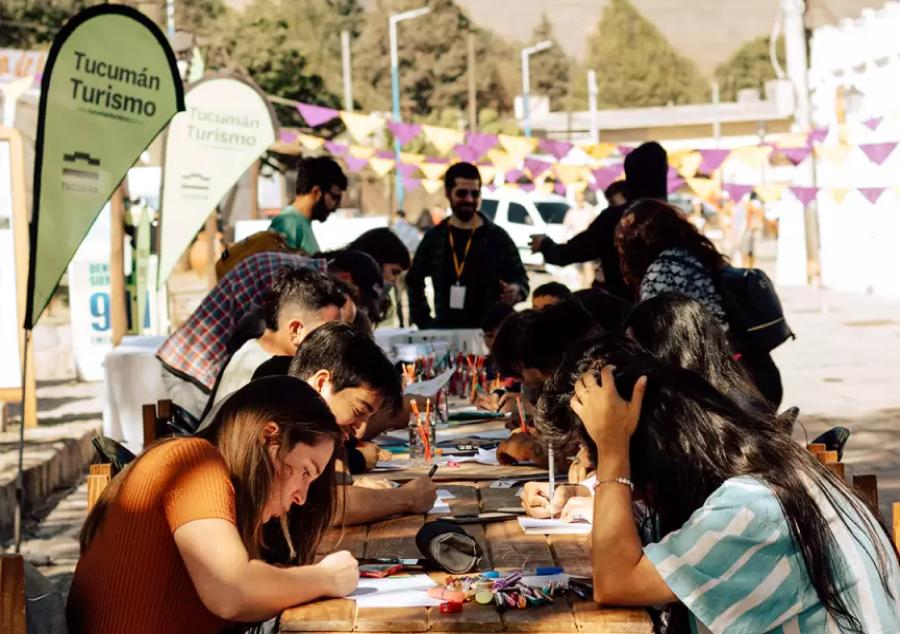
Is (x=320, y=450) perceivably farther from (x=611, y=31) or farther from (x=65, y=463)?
(x=611, y=31)

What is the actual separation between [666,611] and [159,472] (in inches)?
44.6

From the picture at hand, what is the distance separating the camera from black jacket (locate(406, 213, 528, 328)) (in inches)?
406

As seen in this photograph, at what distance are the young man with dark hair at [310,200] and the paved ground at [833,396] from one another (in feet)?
6.86

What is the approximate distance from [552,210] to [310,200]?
26.7 meters

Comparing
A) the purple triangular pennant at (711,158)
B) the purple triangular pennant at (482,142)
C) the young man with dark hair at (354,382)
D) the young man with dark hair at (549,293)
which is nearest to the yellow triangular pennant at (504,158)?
the purple triangular pennant at (482,142)

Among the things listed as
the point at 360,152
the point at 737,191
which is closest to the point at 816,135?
the point at 737,191

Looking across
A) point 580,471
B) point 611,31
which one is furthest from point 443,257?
point 611,31

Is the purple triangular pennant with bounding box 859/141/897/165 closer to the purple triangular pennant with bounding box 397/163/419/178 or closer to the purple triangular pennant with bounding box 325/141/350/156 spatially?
the purple triangular pennant with bounding box 397/163/419/178

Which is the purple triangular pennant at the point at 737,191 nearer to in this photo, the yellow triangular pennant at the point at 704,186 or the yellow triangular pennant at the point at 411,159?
the yellow triangular pennant at the point at 704,186

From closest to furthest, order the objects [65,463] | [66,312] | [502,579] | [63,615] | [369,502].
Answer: [63,615] → [502,579] → [369,502] → [65,463] → [66,312]

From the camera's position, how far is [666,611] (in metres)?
3.54

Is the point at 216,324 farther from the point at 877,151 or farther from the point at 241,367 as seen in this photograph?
the point at 877,151

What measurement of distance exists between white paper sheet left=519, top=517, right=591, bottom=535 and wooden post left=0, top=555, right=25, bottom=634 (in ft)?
5.85

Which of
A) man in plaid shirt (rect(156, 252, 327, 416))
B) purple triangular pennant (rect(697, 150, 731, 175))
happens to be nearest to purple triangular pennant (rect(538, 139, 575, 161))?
purple triangular pennant (rect(697, 150, 731, 175))
